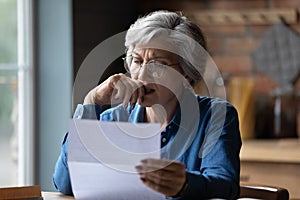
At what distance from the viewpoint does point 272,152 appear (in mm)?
2902

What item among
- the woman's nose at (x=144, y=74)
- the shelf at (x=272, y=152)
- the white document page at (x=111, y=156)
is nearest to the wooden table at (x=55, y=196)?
the white document page at (x=111, y=156)

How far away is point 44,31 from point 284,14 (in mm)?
1188

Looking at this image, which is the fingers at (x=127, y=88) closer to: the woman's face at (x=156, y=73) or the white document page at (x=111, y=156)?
the woman's face at (x=156, y=73)

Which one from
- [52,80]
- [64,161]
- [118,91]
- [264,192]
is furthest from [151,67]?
[52,80]

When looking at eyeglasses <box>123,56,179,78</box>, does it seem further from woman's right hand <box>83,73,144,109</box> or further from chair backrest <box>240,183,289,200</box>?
chair backrest <box>240,183,289,200</box>

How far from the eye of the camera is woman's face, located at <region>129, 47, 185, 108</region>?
175 centimetres

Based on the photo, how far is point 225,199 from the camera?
1.62m

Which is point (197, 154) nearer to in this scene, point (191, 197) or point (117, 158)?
point (191, 197)

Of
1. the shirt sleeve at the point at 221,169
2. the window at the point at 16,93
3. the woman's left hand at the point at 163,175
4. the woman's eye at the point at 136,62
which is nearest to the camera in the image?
the woman's left hand at the point at 163,175

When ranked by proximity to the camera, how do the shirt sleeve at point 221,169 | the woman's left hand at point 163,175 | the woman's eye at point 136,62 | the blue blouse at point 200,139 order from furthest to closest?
the woman's eye at point 136,62
the blue blouse at point 200,139
the shirt sleeve at point 221,169
the woman's left hand at point 163,175

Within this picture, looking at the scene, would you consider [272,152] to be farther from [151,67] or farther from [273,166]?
[151,67]

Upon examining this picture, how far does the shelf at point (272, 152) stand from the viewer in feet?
9.43

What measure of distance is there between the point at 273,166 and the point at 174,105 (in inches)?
45.4

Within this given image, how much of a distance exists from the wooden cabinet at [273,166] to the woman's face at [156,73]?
1.13 metres
